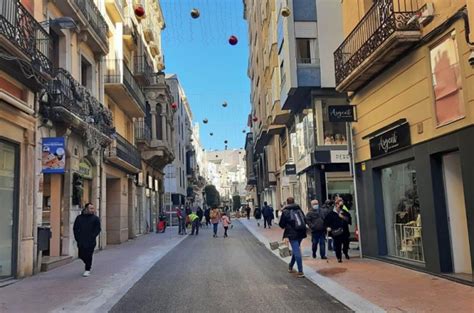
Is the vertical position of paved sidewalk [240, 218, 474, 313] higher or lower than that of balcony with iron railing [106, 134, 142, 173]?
lower

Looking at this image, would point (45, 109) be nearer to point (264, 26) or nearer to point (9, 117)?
point (9, 117)

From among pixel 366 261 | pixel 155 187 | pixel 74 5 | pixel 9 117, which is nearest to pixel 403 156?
pixel 366 261

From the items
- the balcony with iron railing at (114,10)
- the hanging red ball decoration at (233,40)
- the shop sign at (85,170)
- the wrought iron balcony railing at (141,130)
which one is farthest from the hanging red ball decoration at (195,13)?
the wrought iron balcony railing at (141,130)

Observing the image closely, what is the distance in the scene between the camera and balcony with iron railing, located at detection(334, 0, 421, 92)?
10765 mm

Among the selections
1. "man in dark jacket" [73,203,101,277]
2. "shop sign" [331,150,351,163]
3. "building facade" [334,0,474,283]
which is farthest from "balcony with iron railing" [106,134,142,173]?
"building facade" [334,0,474,283]

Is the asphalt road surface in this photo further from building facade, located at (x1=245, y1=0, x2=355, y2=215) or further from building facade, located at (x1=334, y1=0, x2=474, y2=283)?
building facade, located at (x1=245, y1=0, x2=355, y2=215)

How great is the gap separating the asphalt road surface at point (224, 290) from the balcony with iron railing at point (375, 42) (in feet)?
18.4

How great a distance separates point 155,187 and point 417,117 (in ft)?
93.0

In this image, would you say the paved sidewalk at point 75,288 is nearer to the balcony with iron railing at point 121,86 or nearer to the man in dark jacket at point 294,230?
the man in dark jacket at point 294,230

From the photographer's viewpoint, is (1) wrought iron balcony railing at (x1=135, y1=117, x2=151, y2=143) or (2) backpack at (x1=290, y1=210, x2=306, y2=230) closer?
(2) backpack at (x1=290, y1=210, x2=306, y2=230)

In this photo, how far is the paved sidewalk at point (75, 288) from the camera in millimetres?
8336

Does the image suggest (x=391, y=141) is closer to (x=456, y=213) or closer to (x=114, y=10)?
(x=456, y=213)

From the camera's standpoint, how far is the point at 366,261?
13.3 m

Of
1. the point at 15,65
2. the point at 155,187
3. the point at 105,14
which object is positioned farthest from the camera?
the point at 155,187
